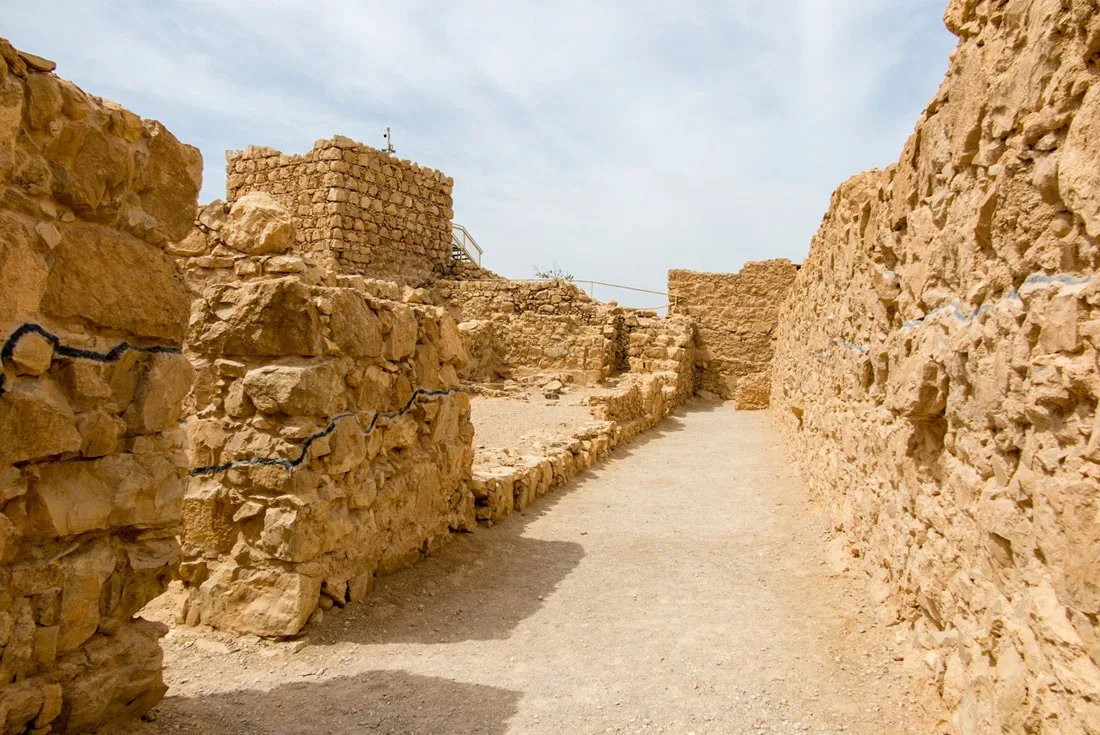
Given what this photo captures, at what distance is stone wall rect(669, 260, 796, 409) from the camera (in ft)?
61.7

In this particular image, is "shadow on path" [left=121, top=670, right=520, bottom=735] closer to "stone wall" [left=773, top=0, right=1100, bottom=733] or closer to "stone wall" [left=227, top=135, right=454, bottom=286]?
"stone wall" [left=773, top=0, right=1100, bottom=733]

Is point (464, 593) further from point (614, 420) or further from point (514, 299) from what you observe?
point (514, 299)

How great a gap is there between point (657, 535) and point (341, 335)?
323 cm

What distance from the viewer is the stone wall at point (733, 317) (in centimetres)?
1881

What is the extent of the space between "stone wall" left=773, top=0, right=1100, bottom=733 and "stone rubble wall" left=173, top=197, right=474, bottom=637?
2929 millimetres

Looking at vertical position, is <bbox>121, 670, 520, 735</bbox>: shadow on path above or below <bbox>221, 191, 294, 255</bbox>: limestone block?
below

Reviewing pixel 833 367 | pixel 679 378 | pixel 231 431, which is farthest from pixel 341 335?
pixel 679 378

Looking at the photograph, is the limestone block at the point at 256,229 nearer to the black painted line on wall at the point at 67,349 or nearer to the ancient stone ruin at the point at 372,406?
the ancient stone ruin at the point at 372,406

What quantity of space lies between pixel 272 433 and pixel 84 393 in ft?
5.34

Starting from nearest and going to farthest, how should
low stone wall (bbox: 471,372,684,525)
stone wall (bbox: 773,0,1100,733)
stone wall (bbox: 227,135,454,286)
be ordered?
stone wall (bbox: 773,0,1100,733), low stone wall (bbox: 471,372,684,525), stone wall (bbox: 227,135,454,286)

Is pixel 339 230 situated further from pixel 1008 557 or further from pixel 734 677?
pixel 1008 557

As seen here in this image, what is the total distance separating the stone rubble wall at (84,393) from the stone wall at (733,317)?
56.5 feet

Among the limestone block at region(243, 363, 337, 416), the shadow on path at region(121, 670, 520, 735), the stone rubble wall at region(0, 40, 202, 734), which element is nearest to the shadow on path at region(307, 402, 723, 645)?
the shadow on path at region(121, 670, 520, 735)

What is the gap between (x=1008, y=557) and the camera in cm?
229
